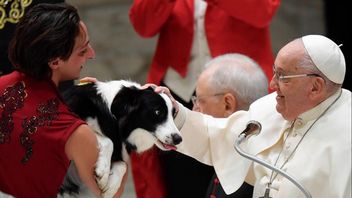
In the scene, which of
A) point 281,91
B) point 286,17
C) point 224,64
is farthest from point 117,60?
point 281,91

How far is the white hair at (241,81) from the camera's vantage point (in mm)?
3137

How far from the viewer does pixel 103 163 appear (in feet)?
8.19

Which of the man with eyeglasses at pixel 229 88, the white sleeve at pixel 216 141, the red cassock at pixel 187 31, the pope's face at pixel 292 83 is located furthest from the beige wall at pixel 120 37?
the pope's face at pixel 292 83

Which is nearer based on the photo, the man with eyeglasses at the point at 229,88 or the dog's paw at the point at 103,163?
the dog's paw at the point at 103,163

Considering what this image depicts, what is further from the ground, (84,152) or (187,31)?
(84,152)

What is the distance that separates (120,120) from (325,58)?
2.08 feet

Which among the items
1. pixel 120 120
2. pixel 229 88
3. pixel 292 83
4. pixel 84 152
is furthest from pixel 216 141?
pixel 84 152

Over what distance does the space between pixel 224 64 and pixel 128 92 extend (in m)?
0.68

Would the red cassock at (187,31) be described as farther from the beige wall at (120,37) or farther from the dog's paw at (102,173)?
the beige wall at (120,37)

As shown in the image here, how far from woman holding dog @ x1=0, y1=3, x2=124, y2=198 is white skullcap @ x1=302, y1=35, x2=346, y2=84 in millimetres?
682

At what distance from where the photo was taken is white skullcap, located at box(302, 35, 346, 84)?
2650mm

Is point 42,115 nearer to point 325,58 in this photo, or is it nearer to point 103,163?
point 103,163

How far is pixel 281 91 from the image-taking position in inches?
106

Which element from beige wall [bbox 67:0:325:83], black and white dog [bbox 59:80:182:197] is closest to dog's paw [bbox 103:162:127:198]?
black and white dog [bbox 59:80:182:197]
